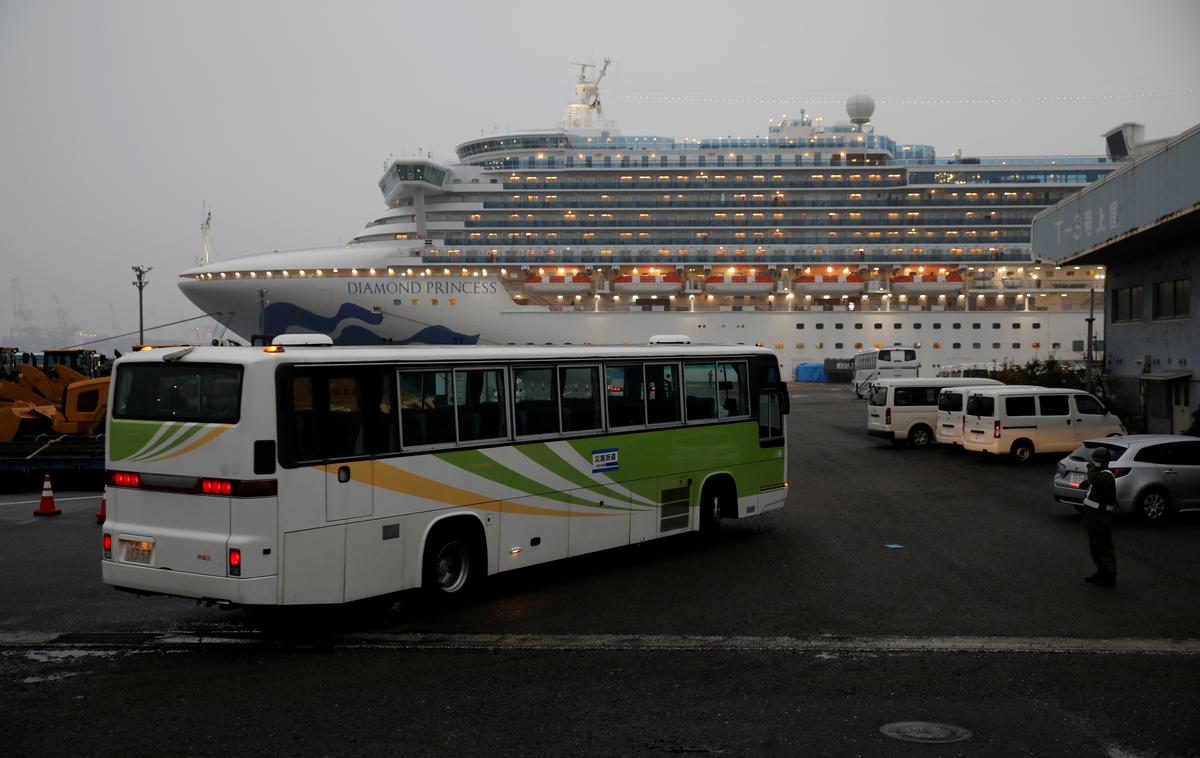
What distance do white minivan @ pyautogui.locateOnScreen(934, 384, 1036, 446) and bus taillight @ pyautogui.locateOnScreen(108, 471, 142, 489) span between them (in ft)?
61.6

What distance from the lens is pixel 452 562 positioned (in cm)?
896

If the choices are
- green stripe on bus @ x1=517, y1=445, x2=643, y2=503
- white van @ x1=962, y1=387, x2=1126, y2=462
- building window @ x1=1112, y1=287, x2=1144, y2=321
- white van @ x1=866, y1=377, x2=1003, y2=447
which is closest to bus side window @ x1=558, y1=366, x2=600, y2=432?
green stripe on bus @ x1=517, y1=445, x2=643, y2=503

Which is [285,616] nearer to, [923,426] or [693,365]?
[693,365]

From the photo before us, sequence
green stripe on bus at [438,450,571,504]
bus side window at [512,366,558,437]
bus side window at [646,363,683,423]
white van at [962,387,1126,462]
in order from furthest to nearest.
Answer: white van at [962,387,1126,462] < bus side window at [646,363,683,423] < bus side window at [512,366,558,437] < green stripe on bus at [438,450,571,504]

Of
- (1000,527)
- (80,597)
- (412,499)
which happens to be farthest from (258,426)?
(1000,527)

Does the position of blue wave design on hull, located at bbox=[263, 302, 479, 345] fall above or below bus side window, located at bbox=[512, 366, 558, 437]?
above

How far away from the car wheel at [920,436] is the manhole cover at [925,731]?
769 inches

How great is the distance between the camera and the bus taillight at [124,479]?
760 centimetres

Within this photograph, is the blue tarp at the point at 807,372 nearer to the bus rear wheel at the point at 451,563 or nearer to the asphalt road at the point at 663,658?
the asphalt road at the point at 663,658

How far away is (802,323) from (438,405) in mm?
51460

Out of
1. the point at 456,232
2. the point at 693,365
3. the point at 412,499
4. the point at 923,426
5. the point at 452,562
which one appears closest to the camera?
the point at 412,499

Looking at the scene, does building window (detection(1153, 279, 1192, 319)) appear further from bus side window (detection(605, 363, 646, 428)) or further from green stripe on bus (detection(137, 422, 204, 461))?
green stripe on bus (detection(137, 422, 204, 461))

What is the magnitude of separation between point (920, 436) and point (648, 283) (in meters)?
34.6

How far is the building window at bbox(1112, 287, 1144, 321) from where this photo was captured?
2483cm
